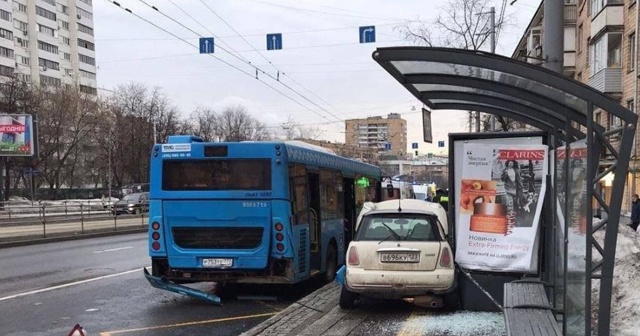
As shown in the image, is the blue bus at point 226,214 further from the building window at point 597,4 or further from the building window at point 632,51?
the building window at point 597,4

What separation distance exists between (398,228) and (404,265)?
2.08ft

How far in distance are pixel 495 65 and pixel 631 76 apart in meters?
28.1

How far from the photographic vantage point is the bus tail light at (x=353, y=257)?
790cm

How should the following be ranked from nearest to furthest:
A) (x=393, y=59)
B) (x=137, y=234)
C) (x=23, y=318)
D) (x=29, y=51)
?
(x=393, y=59) < (x=23, y=318) < (x=137, y=234) < (x=29, y=51)

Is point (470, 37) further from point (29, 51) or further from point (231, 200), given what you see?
point (29, 51)

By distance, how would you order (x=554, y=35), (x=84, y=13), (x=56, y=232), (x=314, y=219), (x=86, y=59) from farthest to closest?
(x=84, y=13) → (x=86, y=59) → (x=56, y=232) → (x=314, y=219) → (x=554, y=35)

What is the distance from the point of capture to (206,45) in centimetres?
1997

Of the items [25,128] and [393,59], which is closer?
[393,59]

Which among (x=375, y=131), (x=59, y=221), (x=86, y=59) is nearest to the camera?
(x=59, y=221)

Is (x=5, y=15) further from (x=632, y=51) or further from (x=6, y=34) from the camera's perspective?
(x=632, y=51)

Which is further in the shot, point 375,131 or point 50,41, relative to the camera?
point 50,41

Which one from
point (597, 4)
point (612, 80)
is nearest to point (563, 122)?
point (612, 80)

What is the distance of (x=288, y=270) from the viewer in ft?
30.6

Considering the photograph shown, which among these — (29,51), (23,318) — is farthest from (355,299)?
(29,51)
